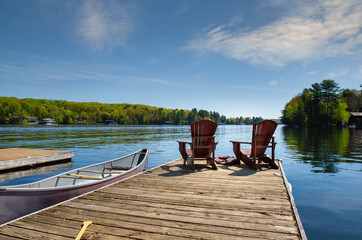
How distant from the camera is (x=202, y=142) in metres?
6.61

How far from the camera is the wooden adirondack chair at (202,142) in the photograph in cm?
626

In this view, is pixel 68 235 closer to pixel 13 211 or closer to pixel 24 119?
pixel 13 211

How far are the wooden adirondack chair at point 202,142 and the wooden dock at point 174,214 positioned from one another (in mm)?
1488

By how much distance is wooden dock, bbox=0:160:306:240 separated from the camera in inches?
103

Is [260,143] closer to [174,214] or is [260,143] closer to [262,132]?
[262,132]

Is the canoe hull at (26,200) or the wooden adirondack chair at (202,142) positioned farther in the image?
the wooden adirondack chair at (202,142)

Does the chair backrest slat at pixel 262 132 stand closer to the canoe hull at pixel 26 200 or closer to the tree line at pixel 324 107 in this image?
the canoe hull at pixel 26 200

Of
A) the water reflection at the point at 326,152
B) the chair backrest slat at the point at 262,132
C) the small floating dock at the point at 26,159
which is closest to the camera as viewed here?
the chair backrest slat at the point at 262,132

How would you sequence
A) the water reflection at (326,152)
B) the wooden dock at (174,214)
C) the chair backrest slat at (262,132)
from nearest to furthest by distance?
the wooden dock at (174,214), the chair backrest slat at (262,132), the water reflection at (326,152)

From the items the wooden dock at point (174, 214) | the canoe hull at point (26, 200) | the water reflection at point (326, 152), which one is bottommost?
the water reflection at point (326, 152)

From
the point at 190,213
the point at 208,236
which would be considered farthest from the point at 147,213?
the point at 208,236

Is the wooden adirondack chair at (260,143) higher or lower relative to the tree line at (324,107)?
lower

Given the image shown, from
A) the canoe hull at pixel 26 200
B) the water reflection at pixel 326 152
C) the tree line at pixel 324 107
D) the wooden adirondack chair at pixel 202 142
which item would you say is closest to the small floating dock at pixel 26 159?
the canoe hull at pixel 26 200

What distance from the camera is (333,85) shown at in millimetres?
64438
